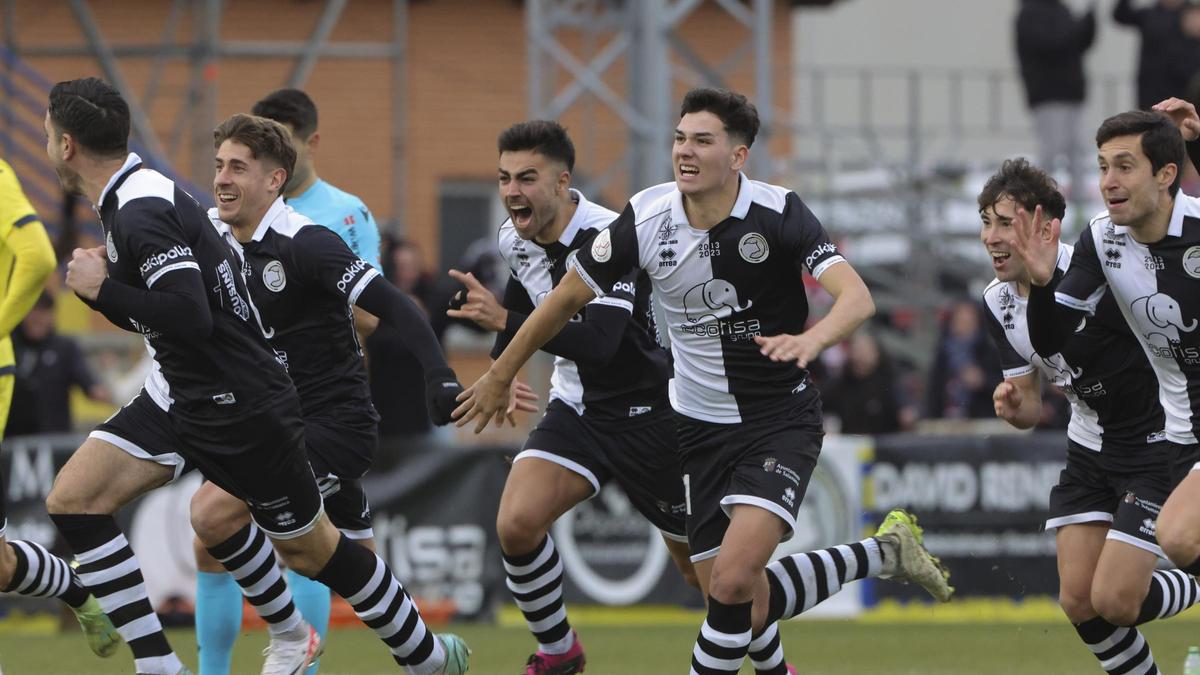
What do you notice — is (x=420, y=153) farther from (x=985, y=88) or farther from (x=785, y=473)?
(x=785, y=473)

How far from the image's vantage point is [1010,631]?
13.0 m

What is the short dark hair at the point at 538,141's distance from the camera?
844cm

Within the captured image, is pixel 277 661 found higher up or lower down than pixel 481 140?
lower down

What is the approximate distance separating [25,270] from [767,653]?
379cm

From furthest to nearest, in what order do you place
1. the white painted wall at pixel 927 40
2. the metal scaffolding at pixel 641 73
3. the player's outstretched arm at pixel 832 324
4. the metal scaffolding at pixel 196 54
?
the white painted wall at pixel 927 40
the metal scaffolding at pixel 196 54
the metal scaffolding at pixel 641 73
the player's outstretched arm at pixel 832 324

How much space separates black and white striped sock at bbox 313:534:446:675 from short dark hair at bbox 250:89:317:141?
216 centimetres

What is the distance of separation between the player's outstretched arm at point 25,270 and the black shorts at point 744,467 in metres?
3.09

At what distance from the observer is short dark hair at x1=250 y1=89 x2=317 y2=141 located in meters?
8.84

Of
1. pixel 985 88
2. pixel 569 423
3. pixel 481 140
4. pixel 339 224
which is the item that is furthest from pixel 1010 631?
pixel 985 88

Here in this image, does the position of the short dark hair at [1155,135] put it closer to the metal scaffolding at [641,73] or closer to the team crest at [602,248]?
the team crest at [602,248]

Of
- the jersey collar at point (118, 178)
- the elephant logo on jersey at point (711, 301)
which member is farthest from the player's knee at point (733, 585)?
the jersey collar at point (118, 178)

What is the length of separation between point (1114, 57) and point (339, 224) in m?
22.2

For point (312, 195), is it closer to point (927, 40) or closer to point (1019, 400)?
point (1019, 400)

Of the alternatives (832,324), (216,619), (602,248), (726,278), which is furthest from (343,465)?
(832,324)
